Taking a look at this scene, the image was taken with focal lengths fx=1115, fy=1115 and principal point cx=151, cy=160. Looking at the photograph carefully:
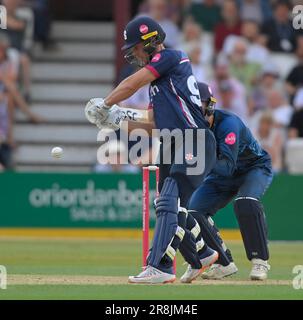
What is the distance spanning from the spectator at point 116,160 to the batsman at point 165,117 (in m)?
6.61

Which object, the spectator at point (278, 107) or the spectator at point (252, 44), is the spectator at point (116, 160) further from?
the spectator at point (252, 44)

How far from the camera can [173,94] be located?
9523mm

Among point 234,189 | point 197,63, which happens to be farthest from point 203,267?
point 197,63

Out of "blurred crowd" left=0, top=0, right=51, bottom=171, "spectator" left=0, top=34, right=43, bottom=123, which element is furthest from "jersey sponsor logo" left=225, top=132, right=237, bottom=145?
"spectator" left=0, top=34, right=43, bottom=123

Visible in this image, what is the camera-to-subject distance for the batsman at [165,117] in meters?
9.39

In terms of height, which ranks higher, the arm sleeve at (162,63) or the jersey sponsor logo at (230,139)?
the arm sleeve at (162,63)

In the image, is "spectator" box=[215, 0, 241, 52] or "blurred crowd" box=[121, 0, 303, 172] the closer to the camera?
"blurred crowd" box=[121, 0, 303, 172]

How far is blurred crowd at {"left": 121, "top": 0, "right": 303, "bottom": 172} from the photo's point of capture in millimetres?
18422

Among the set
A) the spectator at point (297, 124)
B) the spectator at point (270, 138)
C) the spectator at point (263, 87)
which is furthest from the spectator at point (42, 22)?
the spectator at point (297, 124)

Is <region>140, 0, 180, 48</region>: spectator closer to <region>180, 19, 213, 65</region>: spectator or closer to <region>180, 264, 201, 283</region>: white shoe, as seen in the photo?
<region>180, 19, 213, 65</region>: spectator

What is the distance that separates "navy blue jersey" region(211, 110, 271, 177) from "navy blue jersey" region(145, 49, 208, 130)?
55 centimetres

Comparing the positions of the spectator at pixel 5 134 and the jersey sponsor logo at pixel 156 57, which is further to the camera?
the spectator at pixel 5 134

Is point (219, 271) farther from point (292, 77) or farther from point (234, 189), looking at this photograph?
point (292, 77)

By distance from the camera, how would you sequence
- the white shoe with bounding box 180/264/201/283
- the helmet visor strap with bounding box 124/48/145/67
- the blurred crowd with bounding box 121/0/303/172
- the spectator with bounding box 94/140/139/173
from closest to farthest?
1. the helmet visor strap with bounding box 124/48/145/67
2. the white shoe with bounding box 180/264/201/283
3. the spectator with bounding box 94/140/139/173
4. the blurred crowd with bounding box 121/0/303/172
